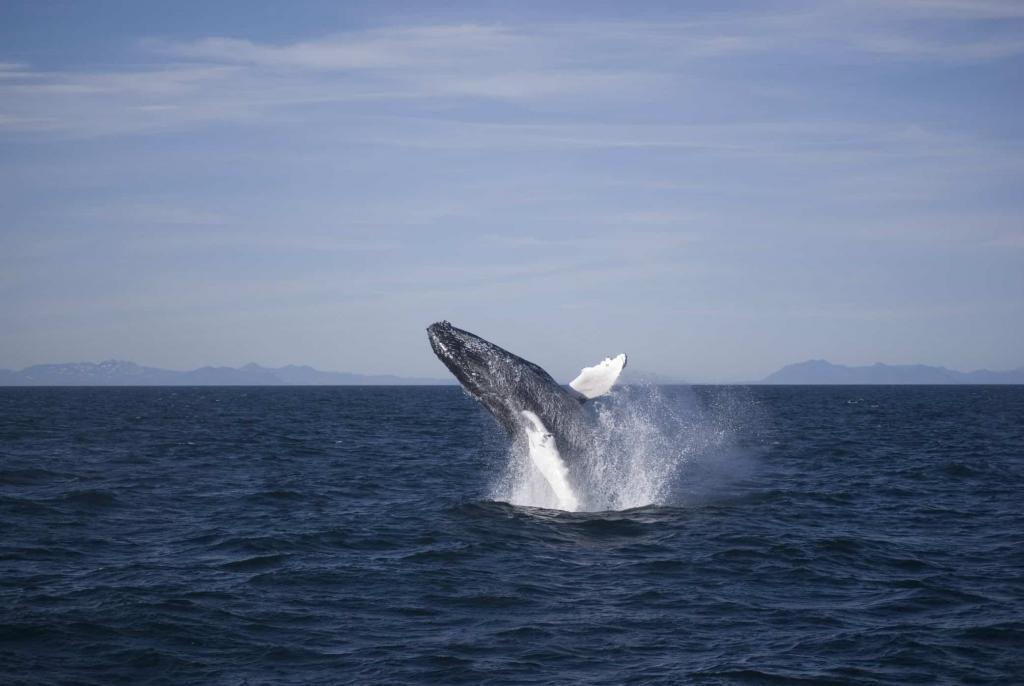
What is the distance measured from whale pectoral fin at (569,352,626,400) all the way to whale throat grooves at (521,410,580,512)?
1250 mm

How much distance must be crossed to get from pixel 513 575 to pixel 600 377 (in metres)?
4.51

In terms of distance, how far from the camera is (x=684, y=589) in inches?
567

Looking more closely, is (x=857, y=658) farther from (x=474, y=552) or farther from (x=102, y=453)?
(x=102, y=453)

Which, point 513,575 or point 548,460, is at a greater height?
point 548,460

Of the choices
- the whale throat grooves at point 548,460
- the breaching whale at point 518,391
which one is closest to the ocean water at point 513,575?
the whale throat grooves at point 548,460

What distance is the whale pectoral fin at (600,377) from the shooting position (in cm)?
1762

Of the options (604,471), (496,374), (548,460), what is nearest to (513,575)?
(548,460)

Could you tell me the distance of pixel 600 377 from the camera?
17.9 m

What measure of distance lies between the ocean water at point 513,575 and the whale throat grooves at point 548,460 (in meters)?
0.55

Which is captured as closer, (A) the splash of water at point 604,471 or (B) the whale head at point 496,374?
(B) the whale head at point 496,374

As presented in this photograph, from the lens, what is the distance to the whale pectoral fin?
17625mm

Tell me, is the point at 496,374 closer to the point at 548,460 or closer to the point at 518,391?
the point at 518,391

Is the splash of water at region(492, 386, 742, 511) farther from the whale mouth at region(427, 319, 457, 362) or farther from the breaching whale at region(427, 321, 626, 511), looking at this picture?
the whale mouth at region(427, 319, 457, 362)

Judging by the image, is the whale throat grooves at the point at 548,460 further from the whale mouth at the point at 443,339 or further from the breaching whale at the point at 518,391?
the whale mouth at the point at 443,339
